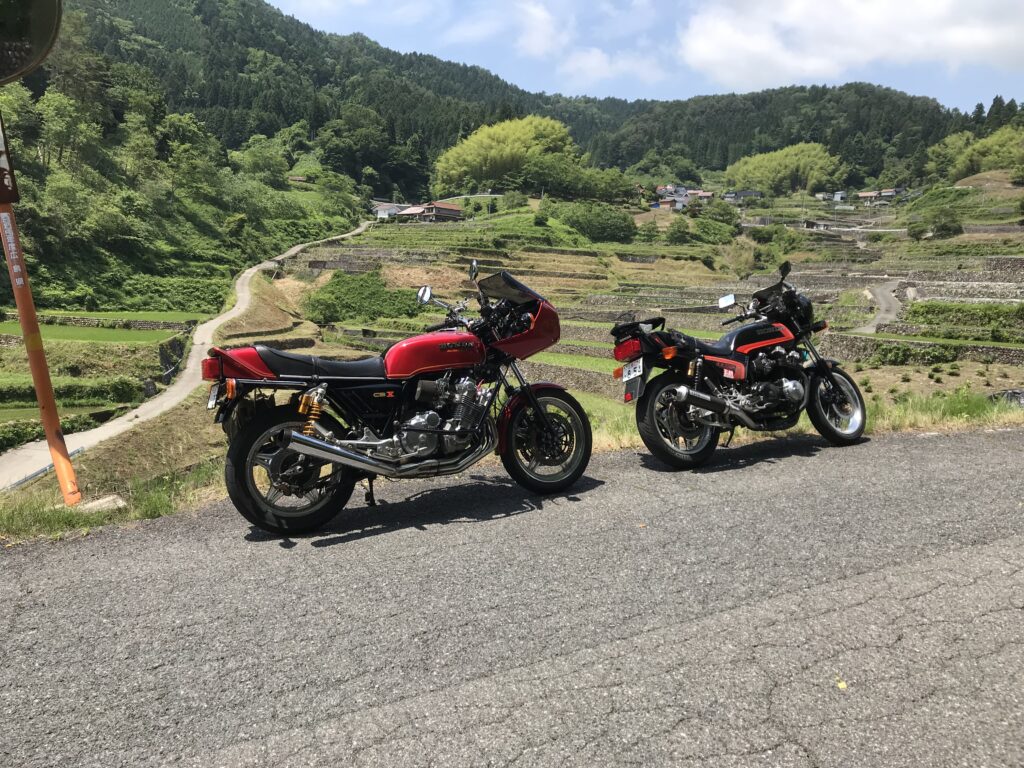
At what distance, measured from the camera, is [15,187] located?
455 centimetres

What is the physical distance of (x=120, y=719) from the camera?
2250 millimetres

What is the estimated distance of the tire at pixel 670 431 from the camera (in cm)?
549

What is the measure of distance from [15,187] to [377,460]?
9.94 feet

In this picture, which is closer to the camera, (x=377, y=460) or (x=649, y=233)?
(x=377, y=460)

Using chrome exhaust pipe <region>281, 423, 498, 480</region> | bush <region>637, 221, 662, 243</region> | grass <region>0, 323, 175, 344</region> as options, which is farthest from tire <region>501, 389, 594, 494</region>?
bush <region>637, 221, 662, 243</region>

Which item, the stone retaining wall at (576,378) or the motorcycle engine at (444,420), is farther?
the stone retaining wall at (576,378)

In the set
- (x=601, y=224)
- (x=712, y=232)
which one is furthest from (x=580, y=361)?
(x=712, y=232)

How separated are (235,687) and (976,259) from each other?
2226 inches

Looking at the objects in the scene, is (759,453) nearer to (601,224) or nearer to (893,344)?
(893,344)

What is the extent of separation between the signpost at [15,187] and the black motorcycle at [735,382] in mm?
4122

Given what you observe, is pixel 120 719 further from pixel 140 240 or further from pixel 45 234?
pixel 140 240

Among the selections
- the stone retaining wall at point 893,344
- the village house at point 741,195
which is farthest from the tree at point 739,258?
the village house at point 741,195

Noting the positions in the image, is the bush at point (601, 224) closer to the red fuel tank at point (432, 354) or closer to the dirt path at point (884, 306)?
the dirt path at point (884, 306)

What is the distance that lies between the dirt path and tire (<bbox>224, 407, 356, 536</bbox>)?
33.4 meters
